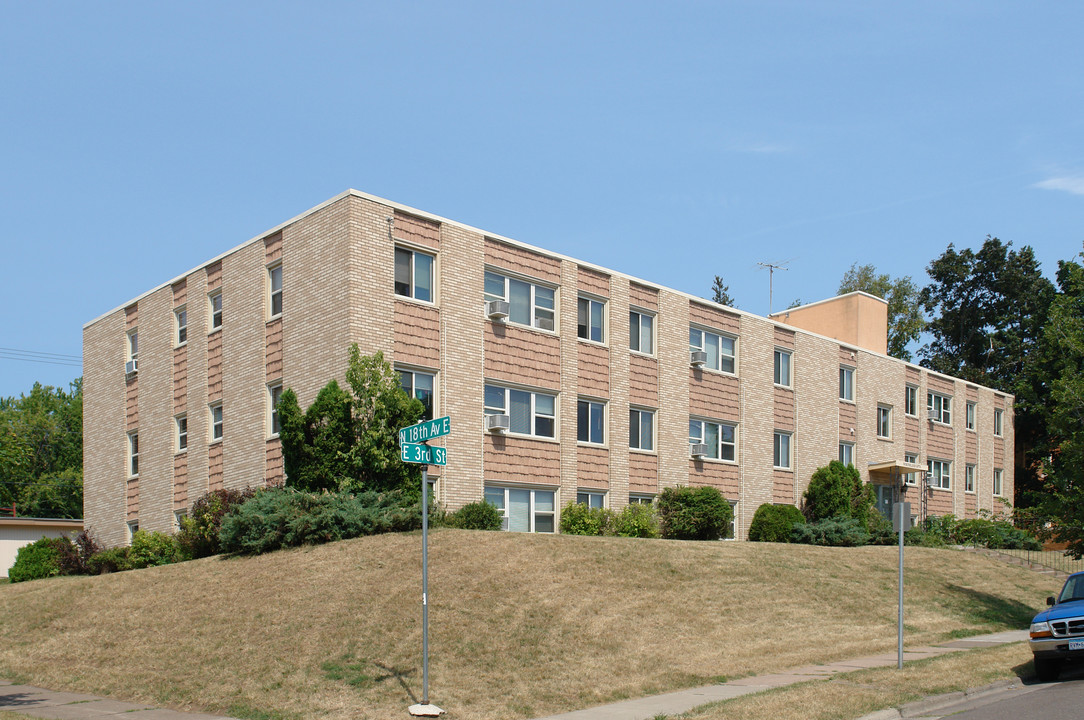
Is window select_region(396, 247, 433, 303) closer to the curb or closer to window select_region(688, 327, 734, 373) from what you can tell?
window select_region(688, 327, 734, 373)

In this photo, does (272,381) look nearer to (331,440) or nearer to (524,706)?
(331,440)

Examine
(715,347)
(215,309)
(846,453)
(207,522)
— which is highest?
(215,309)

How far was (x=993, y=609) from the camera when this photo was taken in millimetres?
23281

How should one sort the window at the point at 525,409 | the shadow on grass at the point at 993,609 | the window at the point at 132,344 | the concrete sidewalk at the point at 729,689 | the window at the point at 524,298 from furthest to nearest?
the window at the point at 132,344 → the window at the point at 524,298 → the window at the point at 525,409 → the shadow on grass at the point at 993,609 → the concrete sidewalk at the point at 729,689

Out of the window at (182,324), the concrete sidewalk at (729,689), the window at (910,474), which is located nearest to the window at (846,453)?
the window at (910,474)

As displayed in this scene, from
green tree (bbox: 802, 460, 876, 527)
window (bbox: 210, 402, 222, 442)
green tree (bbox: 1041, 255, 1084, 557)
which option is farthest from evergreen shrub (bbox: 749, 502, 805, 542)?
window (bbox: 210, 402, 222, 442)

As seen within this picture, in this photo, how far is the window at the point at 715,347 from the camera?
32.8 metres

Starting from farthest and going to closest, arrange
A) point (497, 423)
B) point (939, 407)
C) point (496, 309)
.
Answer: point (939, 407) → point (496, 309) → point (497, 423)

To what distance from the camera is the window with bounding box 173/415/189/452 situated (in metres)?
29.7

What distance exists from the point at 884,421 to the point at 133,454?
28.5m

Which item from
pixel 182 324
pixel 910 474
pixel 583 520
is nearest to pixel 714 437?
pixel 583 520

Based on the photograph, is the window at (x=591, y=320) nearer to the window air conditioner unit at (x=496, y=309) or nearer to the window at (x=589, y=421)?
the window at (x=589, y=421)

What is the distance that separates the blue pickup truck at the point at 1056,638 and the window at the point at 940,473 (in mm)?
29305

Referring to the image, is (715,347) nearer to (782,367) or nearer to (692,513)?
(782,367)
